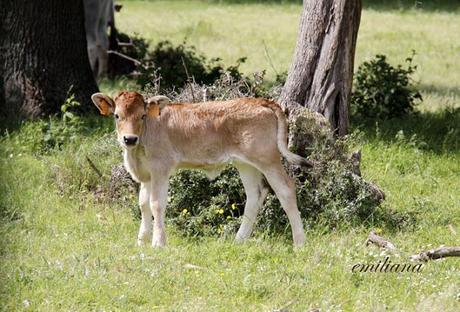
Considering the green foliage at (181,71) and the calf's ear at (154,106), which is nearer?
the calf's ear at (154,106)

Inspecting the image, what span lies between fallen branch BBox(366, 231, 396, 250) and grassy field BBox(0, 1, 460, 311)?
15 cm

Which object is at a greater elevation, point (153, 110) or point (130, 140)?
point (153, 110)

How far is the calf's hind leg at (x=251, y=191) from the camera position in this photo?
9.95 metres

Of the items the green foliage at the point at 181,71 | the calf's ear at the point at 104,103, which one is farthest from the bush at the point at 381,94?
the calf's ear at the point at 104,103

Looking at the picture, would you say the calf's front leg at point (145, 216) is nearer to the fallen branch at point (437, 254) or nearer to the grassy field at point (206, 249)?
the grassy field at point (206, 249)

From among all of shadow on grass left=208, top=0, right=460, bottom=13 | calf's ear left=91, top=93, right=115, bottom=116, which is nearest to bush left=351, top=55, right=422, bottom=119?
calf's ear left=91, top=93, right=115, bottom=116

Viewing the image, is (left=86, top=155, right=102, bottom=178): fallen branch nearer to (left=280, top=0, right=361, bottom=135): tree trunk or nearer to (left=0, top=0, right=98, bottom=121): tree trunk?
(left=280, top=0, right=361, bottom=135): tree trunk

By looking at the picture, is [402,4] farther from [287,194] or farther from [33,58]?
[287,194]

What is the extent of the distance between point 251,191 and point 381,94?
18.4 feet

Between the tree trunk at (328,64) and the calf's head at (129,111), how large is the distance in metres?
1.99

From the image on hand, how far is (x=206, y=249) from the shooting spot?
9.28 m

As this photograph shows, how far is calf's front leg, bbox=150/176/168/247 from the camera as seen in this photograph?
31.2ft

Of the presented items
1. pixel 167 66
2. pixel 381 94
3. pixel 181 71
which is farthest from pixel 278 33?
pixel 381 94
